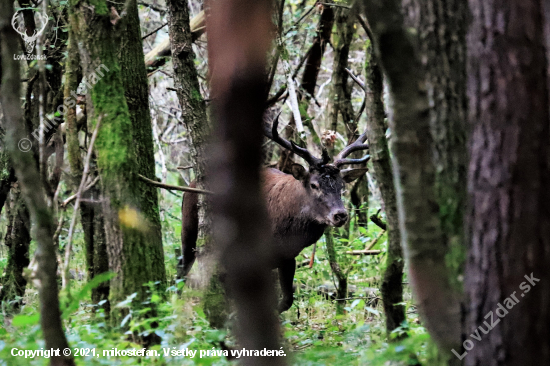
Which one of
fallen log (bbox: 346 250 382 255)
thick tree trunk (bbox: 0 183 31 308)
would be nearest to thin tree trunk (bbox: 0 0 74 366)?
thick tree trunk (bbox: 0 183 31 308)

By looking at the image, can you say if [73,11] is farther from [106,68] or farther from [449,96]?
[449,96]

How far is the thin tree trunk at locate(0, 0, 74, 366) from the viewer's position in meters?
3.34

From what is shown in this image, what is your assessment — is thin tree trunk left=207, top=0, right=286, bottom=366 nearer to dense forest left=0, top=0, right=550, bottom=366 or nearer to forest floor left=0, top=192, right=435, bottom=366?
dense forest left=0, top=0, right=550, bottom=366

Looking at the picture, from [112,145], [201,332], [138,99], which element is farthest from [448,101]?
[138,99]

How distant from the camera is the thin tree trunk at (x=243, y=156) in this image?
1587mm

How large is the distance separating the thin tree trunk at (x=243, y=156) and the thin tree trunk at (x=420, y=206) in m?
1.32

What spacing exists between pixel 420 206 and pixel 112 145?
106 inches

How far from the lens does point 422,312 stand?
10.0ft

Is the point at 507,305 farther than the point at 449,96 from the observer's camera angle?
No

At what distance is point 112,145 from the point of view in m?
4.68

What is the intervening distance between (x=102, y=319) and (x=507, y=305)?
144 inches

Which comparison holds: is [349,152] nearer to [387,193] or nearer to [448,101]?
[387,193]

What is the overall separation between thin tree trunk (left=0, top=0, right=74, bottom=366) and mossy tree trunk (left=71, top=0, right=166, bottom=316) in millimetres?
1140

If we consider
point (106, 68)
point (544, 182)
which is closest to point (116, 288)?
point (106, 68)
